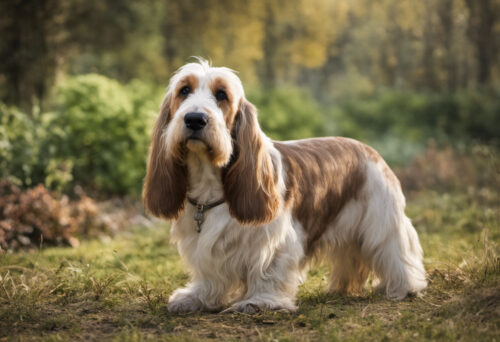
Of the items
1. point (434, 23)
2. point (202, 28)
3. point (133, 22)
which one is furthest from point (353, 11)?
point (133, 22)

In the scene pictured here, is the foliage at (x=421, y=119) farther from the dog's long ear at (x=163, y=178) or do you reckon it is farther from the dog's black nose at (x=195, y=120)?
the dog's black nose at (x=195, y=120)

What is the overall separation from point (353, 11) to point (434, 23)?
794 cm

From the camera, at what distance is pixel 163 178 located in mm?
3775

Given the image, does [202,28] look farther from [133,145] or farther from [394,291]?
[394,291]

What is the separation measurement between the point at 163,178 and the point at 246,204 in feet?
2.02

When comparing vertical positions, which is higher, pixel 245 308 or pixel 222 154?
pixel 222 154

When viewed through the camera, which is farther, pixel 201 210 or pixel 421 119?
pixel 421 119

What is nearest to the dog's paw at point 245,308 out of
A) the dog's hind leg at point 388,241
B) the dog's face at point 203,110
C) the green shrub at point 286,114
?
the dog's face at point 203,110

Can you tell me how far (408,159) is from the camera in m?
13.3

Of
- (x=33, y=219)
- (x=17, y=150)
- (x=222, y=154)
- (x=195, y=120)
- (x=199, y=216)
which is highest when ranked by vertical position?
(x=195, y=120)

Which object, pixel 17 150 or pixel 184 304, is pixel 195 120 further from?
pixel 17 150

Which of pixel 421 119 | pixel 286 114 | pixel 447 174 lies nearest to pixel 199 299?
pixel 447 174

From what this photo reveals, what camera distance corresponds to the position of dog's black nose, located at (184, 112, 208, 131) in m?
3.38

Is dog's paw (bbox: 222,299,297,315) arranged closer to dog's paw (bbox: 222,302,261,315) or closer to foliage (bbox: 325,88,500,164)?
dog's paw (bbox: 222,302,261,315)
